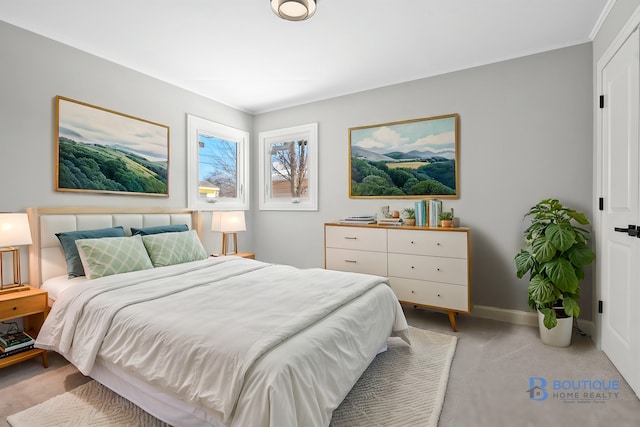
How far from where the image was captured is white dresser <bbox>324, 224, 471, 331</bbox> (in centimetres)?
301

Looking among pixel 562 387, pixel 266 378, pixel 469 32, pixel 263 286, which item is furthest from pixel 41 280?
pixel 469 32

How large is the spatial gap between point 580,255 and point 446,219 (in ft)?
→ 3.60

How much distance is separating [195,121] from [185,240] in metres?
→ 1.66

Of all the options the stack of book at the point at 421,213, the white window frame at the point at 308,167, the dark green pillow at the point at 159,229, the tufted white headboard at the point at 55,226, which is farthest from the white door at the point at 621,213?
the tufted white headboard at the point at 55,226

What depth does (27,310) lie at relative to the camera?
90.6 inches

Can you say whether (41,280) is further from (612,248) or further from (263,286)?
(612,248)

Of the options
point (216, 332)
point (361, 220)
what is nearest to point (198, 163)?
point (361, 220)

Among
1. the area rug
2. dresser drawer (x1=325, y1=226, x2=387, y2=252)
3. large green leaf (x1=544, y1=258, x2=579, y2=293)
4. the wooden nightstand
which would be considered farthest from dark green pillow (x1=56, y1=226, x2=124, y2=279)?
large green leaf (x1=544, y1=258, x2=579, y2=293)

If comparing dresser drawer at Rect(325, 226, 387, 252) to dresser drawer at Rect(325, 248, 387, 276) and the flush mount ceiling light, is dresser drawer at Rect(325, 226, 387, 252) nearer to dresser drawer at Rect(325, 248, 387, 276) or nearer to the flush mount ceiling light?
dresser drawer at Rect(325, 248, 387, 276)

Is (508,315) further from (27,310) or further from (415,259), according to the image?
(27,310)

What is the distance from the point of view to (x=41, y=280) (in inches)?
104

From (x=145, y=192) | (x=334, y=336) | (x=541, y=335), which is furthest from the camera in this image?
(x=145, y=192)

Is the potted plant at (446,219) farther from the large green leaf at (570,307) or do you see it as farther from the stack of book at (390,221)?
the large green leaf at (570,307)

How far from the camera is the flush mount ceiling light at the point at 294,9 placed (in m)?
2.28
